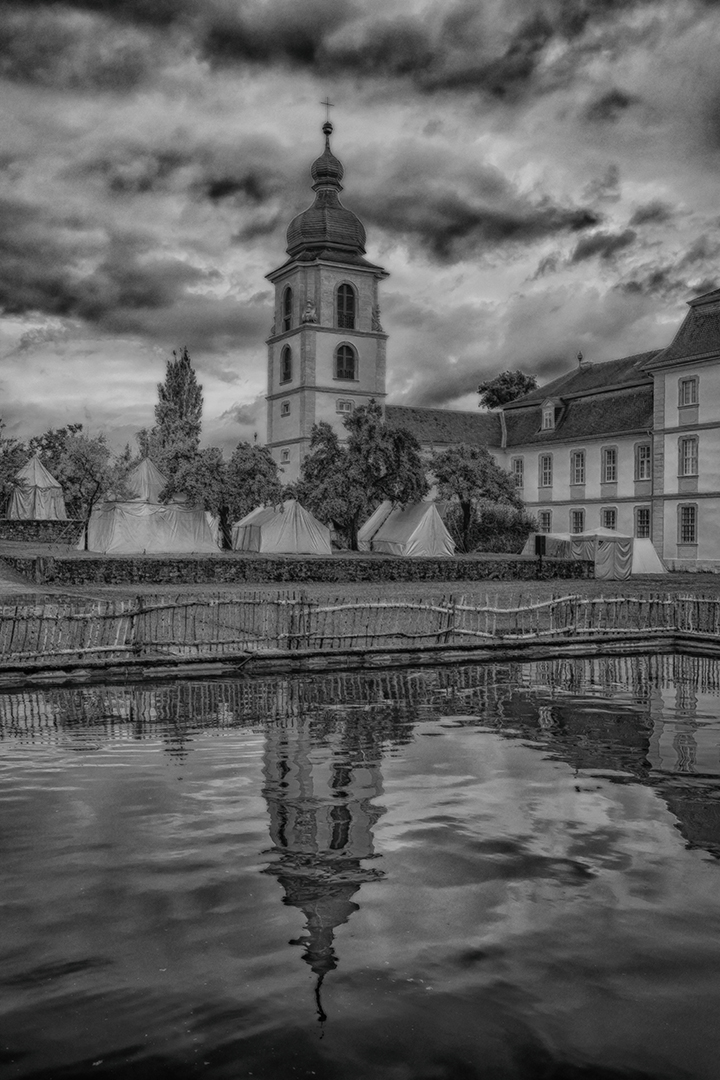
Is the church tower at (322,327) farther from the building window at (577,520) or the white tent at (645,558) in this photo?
the white tent at (645,558)

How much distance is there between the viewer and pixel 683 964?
532cm

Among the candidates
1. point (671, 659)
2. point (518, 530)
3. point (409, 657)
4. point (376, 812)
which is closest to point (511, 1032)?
point (376, 812)

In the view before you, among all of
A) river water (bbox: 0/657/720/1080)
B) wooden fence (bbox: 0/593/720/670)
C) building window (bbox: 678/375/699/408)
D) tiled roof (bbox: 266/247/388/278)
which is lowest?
river water (bbox: 0/657/720/1080)

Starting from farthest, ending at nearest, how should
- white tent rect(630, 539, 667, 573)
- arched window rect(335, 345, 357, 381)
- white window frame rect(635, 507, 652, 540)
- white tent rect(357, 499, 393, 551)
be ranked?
arched window rect(335, 345, 357, 381) → white window frame rect(635, 507, 652, 540) → white tent rect(357, 499, 393, 551) → white tent rect(630, 539, 667, 573)

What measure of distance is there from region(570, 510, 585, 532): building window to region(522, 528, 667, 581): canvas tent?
20.2 feet

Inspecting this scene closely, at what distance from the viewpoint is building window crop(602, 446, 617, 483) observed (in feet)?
175

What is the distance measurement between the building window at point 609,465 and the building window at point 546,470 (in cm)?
426

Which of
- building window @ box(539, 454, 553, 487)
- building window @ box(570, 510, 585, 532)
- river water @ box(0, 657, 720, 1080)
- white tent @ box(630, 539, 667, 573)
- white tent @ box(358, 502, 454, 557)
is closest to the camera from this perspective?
river water @ box(0, 657, 720, 1080)

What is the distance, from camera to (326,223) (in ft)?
209

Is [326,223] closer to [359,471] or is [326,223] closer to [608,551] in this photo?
[359,471]

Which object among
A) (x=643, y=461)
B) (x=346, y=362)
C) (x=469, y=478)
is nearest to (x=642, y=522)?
(x=643, y=461)

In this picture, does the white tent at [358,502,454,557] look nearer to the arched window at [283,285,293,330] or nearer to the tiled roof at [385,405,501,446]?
the tiled roof at [385,405,501,446]

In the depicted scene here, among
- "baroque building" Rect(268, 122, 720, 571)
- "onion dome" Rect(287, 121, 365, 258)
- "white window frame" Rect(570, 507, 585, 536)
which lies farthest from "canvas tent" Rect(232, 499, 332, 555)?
"onion dome" Rect(287, 121, 365, 258)

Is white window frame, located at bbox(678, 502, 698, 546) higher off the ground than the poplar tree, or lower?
lower
